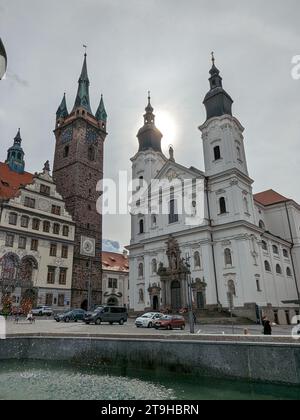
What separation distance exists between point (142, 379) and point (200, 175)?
33.4 m

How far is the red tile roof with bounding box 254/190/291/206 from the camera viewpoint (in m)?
53.8

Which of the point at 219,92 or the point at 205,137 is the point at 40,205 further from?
the point at 219,92

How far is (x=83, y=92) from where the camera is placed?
231ft

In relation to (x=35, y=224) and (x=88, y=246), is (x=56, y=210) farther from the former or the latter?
(x=88, y=246)

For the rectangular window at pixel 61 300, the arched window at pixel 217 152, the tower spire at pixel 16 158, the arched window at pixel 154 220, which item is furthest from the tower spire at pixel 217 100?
the tower spire at pixel 16 158

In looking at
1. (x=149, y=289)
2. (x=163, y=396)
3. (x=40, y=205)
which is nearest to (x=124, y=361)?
(x=163, y=396)

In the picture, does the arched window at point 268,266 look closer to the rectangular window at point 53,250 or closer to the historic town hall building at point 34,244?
the historic town hall building at point 34,244

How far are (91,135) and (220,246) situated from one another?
38.7 m

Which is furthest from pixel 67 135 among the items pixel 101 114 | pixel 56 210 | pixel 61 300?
pixel 61 300

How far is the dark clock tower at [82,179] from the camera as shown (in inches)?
2051

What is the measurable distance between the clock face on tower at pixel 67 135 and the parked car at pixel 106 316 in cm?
4073

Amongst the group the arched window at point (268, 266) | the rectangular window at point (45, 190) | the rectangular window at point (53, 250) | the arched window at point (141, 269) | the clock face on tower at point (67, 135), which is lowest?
the arched window at point (268, 266)

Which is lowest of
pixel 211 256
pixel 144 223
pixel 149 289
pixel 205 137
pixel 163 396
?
pixel 163 396

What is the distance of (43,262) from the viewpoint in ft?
148
